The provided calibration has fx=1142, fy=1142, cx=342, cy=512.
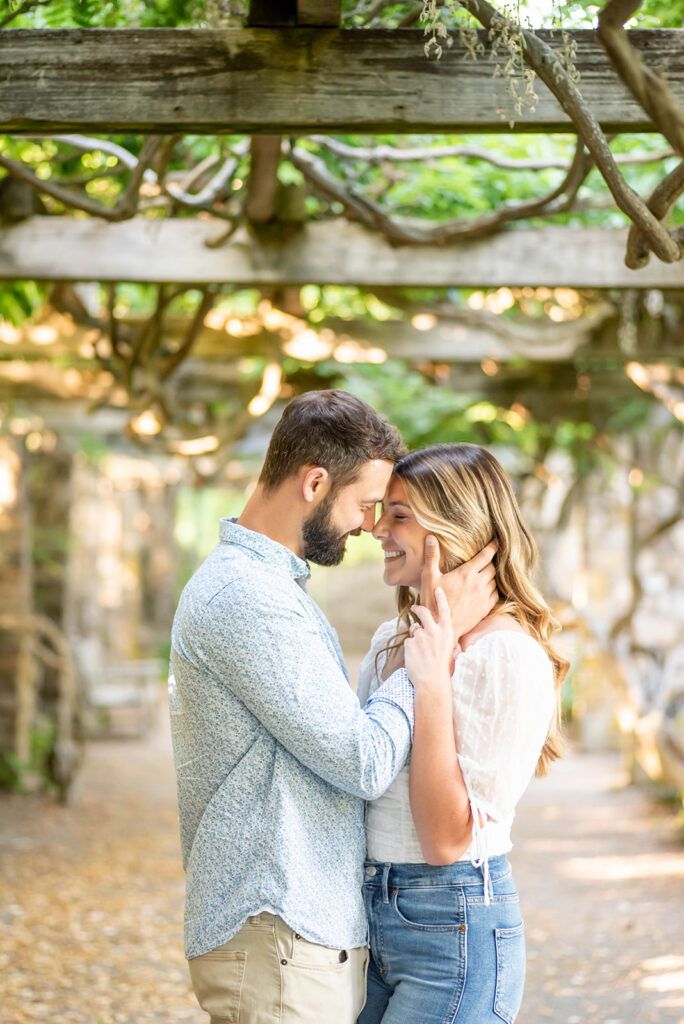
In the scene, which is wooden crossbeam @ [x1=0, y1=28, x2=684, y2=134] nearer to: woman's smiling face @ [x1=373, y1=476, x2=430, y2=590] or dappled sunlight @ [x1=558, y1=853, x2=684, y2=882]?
woman's smiling face @ [x1=373, y1=476, x2=430, y2=590]

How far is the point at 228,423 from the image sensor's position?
6.67 meters

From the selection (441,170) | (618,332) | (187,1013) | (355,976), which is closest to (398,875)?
(355,976)

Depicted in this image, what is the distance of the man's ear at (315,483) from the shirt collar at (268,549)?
0.10 m

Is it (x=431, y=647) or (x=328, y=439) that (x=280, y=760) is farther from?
(x=328, y=439)

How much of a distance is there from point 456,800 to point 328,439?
0.62 meters

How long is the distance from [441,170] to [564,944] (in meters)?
3.44

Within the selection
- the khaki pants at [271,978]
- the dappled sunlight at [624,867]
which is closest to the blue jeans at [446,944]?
the khaki pants at [271,978]

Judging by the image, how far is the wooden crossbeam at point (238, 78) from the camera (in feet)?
7.66

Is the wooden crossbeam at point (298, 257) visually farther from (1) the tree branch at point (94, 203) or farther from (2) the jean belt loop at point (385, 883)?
(2) the jean belt loop at point (385, 883)

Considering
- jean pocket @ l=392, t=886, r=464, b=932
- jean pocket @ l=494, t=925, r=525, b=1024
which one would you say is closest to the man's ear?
jean pocket @ l=392, t=886, r=464, b=932

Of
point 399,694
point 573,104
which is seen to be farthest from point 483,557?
point 573,104

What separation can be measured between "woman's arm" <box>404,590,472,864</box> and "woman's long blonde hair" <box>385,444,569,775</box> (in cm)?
25

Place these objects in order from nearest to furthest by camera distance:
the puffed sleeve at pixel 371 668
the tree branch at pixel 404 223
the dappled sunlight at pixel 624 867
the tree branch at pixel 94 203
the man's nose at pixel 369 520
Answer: the man's nose at pixel 369 520 → the puffed sleeve at pixel 371 668 → the tree branch at pixel 94 203 → the tree branch at pixel 404 223 → the dappled sunlight at pixel 624 867

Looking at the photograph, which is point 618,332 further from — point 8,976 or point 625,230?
point 8,976
